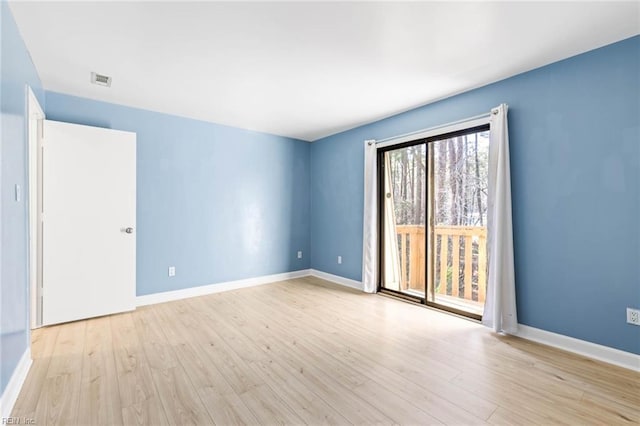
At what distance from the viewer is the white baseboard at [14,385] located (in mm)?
1674

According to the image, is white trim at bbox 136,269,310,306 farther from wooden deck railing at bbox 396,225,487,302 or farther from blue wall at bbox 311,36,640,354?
blue wall at bbox 311,36,640,354

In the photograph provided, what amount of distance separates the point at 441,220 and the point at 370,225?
38.0 inches

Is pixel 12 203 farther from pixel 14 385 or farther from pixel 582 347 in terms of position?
pixel 582 347

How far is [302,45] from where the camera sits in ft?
7.61

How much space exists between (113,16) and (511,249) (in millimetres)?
3674

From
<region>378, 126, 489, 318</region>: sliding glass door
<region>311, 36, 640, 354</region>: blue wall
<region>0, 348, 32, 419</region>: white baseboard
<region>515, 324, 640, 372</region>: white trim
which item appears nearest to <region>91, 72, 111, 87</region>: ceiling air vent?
<region>0, 348, 32, 419</region>: white baseboard

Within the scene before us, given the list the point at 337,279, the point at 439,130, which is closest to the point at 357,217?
the point at 337,279

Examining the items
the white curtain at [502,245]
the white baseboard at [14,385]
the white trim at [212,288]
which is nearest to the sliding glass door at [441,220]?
the white curtain at [502,245]

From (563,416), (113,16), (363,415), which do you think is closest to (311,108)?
(113,16)

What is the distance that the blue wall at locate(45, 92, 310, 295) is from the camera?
3.75m

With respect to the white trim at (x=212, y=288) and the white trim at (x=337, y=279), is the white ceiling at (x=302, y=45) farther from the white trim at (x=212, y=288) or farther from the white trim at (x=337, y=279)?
the white trim at (x=337, y=279)

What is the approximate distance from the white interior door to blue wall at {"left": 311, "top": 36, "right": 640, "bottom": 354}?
4.03 meters

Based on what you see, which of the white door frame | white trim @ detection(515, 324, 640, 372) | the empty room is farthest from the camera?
the white door frame

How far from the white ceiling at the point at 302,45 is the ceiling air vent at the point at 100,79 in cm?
7
